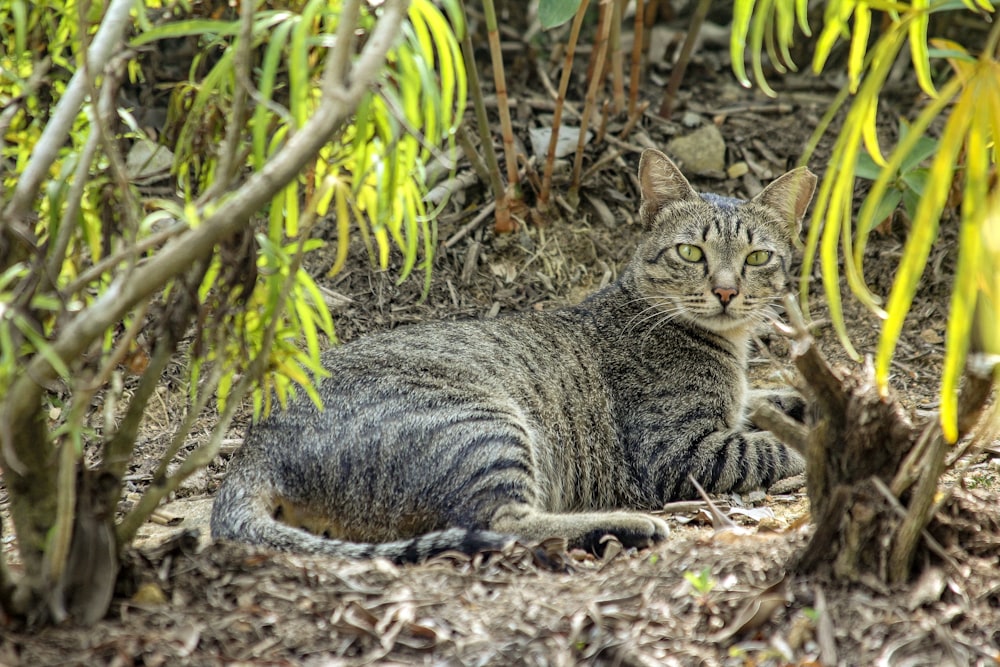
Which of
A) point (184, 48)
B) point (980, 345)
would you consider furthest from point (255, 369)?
point (184, 48)

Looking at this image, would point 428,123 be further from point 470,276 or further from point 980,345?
point 470,276

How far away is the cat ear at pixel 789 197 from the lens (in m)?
4.97

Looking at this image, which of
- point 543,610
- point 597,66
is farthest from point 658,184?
point 543,610

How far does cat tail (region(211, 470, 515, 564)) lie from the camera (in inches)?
129

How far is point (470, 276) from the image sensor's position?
6027 mm

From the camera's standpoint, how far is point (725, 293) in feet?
15.8

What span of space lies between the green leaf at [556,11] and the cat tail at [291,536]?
218 centimetres

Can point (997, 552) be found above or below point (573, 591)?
above

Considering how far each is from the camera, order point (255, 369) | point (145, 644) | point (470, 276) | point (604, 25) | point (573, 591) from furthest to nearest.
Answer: point (470, 276) < point (604, 25) < point (573, 591) < point (255, 369) < point (145, 644)

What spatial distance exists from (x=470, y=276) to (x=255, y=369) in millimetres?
3437

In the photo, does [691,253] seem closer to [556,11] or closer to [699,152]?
[556,11]

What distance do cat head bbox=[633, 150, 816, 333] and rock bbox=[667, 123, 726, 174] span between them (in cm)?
138

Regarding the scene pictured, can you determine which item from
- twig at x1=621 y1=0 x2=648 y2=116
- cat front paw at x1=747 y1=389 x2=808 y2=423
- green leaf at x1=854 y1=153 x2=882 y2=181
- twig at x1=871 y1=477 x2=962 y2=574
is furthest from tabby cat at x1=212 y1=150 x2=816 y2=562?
twig at x1=621 y1=0 x2=648 y2=116

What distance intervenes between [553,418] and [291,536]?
5.07ft
